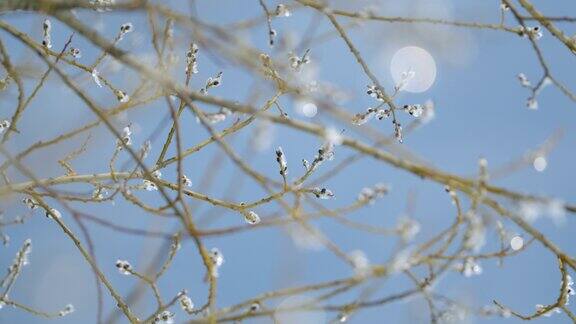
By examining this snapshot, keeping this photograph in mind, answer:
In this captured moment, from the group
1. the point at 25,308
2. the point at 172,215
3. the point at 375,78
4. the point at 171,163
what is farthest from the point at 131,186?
the point at 172,215

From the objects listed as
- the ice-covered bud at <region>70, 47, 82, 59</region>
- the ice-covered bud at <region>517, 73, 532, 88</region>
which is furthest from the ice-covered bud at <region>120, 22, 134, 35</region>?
the ice-covered bud at <region>517, 73, 532, 88</region>

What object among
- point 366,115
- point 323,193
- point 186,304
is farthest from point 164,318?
point 366,115

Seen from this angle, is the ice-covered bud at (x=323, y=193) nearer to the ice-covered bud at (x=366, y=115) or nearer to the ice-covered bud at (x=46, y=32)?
the ice-covered bud at (x=366, y=115)

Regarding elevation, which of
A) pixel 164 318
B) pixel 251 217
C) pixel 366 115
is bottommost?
pixel 164 318

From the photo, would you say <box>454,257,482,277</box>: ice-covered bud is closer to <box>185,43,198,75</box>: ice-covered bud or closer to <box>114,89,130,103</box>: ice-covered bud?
<box>185,43,198,75</box>: ice-covered bud

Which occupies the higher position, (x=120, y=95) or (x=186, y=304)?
(x=120, y=95)

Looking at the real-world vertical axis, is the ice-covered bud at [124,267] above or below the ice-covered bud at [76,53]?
below

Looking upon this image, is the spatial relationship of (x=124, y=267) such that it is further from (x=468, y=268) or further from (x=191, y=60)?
(x=468, y=268)

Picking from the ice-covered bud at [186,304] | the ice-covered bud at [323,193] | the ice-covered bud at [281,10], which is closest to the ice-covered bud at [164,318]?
the ice-covered bud at [186,304]

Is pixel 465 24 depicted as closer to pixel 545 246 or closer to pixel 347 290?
pixel 545 246

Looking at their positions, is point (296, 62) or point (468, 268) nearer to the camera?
point (468, 268)

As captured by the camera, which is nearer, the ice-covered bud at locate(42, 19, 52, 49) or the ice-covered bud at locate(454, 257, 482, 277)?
the ice-covered bud at locate(454, 257, 482, 277)
